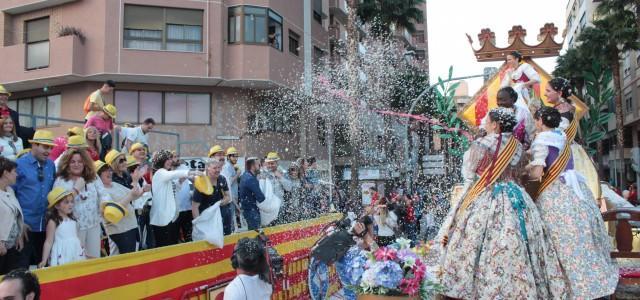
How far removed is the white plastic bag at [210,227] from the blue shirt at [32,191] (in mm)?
1511

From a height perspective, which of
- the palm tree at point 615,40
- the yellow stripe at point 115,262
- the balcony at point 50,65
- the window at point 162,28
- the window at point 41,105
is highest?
the palm tree at point 615,40

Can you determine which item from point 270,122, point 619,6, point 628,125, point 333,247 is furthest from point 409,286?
point 628,125

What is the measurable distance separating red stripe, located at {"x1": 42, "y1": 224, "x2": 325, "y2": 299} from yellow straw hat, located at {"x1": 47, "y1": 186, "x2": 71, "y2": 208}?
1282mm

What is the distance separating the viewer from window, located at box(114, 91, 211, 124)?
72.3 feet

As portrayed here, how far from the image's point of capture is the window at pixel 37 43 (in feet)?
73.0

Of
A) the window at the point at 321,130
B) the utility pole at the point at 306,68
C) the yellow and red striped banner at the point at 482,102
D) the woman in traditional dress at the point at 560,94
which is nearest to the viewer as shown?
the woman in traditional dress at the point at 560,94

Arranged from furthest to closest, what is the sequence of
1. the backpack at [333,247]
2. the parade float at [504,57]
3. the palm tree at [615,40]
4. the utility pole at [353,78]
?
the palm tree at [615,40], the utility pole at [353,78], the parade float at [504,57], the backpack at [333,247]

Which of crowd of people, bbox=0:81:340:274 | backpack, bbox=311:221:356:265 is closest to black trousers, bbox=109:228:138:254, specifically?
crowd of people, bbox=0:81:340:274

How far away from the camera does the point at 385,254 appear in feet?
14.7

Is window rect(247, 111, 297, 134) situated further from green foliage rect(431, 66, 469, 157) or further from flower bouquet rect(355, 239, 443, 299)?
flower bouquet rect(355, 239, 443, 299)

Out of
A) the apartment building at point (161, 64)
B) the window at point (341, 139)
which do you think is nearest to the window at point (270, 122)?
the apartment building at point (161, 64)

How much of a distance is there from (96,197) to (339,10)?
29720 millimetres

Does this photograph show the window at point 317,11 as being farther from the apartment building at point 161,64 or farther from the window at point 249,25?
the window at point 249,25

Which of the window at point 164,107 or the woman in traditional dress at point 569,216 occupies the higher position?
the window at point 164,107
